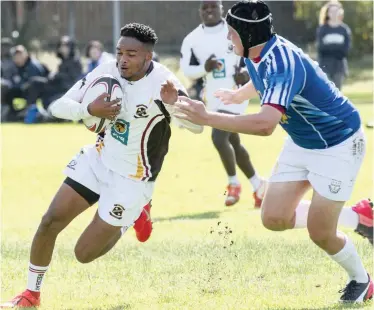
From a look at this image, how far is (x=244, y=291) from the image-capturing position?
6.67 metres

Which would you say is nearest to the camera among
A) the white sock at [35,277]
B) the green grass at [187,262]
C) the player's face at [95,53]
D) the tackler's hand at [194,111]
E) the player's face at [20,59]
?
the tackler's hand at [194,111]

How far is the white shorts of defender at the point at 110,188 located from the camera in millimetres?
6430

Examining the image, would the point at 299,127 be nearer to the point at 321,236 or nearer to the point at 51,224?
the point at 321,236

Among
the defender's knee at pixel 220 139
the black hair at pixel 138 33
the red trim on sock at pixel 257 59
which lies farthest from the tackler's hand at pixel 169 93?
the defender's knee at pixel 220 139

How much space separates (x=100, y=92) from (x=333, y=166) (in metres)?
1.67

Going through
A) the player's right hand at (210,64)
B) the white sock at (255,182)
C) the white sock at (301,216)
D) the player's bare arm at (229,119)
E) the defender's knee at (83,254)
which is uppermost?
the player's bare arm at (229,119)

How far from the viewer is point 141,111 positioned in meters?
6.44

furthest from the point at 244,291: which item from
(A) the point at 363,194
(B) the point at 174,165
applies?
(B) the point at 174,165

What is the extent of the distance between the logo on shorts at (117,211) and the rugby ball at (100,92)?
1.81 feet

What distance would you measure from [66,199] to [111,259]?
1697mm

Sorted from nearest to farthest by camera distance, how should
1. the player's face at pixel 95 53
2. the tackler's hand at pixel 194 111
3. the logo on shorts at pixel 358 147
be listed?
the tackler's hand at pixel 194 111 < the logo on shorts at pixel 358 147 < the player's face at pixel 95 53

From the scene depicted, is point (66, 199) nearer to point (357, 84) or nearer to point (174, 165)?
point (174, 165)

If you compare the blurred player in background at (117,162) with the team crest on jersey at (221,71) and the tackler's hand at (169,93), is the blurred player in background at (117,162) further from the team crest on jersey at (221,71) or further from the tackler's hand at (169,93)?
the team crest on jersey at (221,71)

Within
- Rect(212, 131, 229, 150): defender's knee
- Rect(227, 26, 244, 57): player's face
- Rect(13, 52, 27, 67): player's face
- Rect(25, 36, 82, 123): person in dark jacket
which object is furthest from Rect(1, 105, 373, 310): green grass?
Rect(13, 52, 27, 67): player's face
